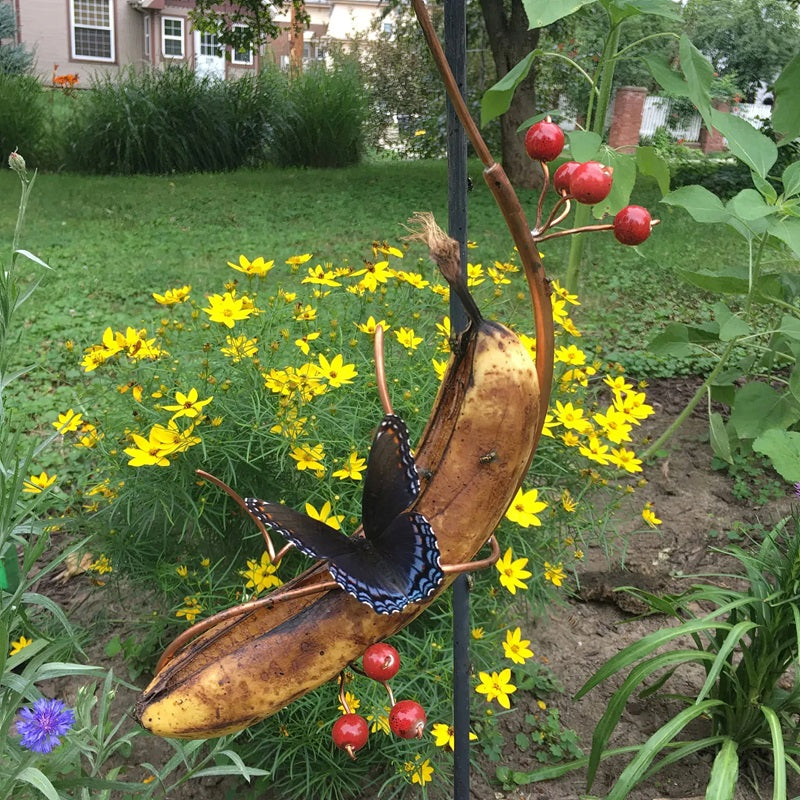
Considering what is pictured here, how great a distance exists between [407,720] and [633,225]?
0.47 metres

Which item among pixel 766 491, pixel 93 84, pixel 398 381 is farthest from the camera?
pixel 93 84

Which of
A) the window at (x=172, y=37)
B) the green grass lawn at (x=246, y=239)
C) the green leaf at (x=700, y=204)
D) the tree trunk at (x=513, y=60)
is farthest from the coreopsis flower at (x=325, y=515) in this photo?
the window at (x=172, y=37)

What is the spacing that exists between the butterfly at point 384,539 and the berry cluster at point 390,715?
8 centimetres

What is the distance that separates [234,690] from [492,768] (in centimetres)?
127

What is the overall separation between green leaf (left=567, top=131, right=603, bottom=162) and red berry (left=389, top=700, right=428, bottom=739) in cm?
110

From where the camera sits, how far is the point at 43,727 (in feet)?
2.99

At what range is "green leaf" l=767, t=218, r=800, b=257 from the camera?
1.39m

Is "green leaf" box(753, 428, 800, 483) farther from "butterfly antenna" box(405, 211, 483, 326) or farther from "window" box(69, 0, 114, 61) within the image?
"window" box(69, 0, 114, 61)

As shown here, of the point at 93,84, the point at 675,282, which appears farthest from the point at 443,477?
the point at 93,84

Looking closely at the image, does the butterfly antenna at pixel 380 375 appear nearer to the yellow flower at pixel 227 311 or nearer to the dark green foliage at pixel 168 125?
the yellow flower at pixel 227 311

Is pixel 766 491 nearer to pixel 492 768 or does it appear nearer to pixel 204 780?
pixel 492 768

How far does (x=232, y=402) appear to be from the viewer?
1.66 meters

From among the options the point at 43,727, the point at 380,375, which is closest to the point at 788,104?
the point at 380,375

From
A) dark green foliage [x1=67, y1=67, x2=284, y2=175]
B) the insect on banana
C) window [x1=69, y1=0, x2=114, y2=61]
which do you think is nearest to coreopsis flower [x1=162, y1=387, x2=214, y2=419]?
the insect on banana
